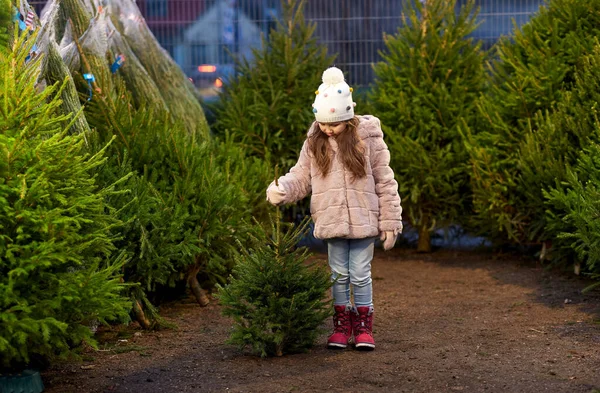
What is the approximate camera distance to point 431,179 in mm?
9023

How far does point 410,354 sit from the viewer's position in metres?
5.70

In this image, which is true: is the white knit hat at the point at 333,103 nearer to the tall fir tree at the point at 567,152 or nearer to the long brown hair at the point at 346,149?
the long brown hair at the point at 346,149

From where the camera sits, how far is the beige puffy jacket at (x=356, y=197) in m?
5.70

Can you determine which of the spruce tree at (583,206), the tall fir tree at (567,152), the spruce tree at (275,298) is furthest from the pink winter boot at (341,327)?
the tall fir tree at (567,152)

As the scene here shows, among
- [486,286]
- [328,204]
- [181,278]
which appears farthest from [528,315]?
[181,278]

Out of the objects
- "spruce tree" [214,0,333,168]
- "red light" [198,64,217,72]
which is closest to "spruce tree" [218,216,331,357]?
"spruce tree" [214,0,333,168]

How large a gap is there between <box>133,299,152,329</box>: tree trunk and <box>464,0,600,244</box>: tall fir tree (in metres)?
3.27

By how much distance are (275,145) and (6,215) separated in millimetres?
5070

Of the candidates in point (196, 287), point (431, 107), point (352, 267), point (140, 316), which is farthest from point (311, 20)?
point (352, 267)

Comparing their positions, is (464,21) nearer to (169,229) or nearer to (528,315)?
(528,315)

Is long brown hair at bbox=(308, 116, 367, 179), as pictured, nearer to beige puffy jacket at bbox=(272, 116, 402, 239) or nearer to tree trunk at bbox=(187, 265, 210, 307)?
beige puffy jacket at bbox=(272, 116, 402, 239)

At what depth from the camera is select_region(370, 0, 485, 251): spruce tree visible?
908cm

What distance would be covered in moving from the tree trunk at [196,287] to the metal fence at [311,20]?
4.29 metres

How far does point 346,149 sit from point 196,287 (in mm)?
2004
